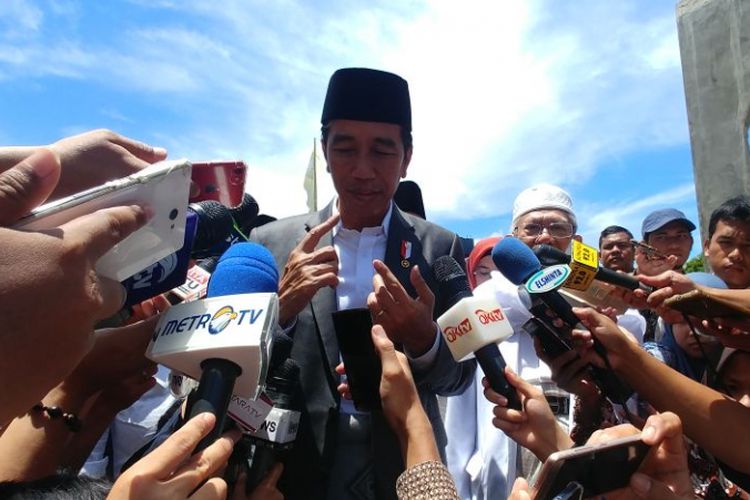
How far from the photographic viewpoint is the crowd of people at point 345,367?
36.9 inches

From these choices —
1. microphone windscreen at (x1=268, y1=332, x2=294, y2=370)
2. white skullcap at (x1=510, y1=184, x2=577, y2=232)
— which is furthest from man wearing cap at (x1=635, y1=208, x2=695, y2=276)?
microphone windscreen at (x1=268, y1=332, x2=294, y2=370)

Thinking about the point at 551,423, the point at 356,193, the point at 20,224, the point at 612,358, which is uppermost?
the point at 356,193

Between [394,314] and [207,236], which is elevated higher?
[207,236]

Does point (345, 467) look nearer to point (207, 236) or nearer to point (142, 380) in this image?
point (142, 380)

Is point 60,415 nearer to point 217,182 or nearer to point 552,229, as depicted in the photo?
point 217,182

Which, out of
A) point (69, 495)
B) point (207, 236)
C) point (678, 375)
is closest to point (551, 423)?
point (678, 375)

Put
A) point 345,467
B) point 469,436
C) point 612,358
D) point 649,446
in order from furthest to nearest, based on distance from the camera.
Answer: point 469,436 < point 345,467 < point 612,358 < point 649,446

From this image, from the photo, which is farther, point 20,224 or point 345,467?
point 345,467

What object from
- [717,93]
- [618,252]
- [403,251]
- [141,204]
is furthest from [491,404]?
[717,93]

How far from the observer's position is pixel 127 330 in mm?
1432

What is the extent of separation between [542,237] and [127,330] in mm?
2511

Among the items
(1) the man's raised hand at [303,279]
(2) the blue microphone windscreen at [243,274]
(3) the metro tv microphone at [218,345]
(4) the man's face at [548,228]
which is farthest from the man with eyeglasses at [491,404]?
(3) the metro tv microphone at [218,345]

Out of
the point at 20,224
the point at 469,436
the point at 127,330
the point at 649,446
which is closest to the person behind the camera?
the point at 20,224

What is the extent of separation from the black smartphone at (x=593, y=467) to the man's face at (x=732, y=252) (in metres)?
2.17
